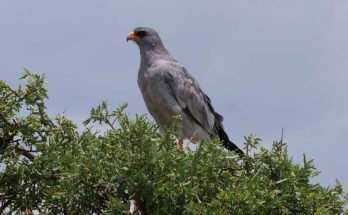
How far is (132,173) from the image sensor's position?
632 centimetres

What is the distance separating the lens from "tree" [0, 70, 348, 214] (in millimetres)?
6359

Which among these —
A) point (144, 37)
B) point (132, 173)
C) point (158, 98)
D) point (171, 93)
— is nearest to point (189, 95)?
point (171, 93)

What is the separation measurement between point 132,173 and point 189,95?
514cm

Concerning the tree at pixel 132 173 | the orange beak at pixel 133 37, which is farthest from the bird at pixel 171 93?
the tree at pixel 132 173

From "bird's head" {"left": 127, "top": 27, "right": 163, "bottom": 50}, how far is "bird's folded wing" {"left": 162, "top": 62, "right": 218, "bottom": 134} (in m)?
0.48

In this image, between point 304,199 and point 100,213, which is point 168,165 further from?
point 304,199

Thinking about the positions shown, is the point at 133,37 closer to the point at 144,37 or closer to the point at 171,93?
the point at 144,37

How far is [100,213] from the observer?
267 inches

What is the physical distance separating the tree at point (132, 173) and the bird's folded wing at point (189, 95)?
11.8 ft

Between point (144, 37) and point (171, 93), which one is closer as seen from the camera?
point (171, 93)

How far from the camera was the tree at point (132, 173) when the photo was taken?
250 inches

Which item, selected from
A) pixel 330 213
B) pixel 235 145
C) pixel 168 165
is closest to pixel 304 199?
pixel 330 213

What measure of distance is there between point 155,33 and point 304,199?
210 inches

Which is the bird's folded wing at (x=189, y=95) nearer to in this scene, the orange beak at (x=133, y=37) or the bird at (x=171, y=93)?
the bird at (x=171, y=93)
